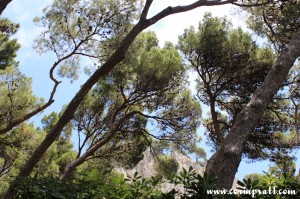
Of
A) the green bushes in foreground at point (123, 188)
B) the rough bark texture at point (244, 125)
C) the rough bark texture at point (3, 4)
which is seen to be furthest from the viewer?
the rough bark texture at point (3, 4)

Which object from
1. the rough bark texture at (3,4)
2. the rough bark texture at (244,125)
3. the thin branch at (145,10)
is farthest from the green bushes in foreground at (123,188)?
the thin branch at (145,10)

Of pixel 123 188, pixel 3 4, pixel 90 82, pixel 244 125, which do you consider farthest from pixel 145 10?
pixel 123 188

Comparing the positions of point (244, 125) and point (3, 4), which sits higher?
point (3, 4)

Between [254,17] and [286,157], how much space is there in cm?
363

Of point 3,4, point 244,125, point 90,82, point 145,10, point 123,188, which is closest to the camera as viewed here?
point 123,188

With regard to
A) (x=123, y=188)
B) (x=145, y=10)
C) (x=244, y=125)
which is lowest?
(x=123, y=188)

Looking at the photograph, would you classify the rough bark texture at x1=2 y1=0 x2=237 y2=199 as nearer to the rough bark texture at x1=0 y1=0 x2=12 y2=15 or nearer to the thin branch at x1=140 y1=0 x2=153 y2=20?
the thin branch at x1=140 y1=0 x2=153 y2=20

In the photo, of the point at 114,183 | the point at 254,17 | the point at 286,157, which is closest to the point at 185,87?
the point at 254,17

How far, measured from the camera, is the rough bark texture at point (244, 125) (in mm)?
3080

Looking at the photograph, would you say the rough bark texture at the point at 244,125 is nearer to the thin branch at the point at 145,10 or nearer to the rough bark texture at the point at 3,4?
the thin branch at the point at 145,10

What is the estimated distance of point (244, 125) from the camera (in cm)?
356

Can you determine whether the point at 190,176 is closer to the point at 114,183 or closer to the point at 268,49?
the point at 114,183

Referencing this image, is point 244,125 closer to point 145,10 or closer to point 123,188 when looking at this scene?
point 123,188

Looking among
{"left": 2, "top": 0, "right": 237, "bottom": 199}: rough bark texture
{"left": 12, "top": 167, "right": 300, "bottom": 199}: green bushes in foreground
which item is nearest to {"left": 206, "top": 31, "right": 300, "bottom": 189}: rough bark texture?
{"left": 12, "top": 167, "right": 300, "bottom": 199}: green bushes in foreground
